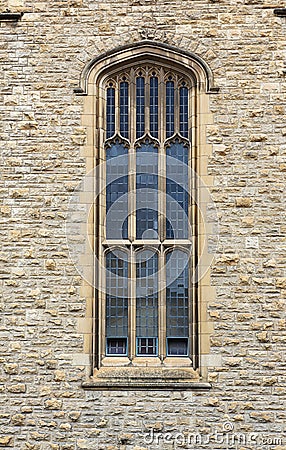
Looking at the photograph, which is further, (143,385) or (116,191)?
(116,191)

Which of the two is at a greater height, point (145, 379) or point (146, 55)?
point (146, 55)

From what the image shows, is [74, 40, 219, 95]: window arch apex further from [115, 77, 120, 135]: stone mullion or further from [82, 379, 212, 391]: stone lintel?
[82, 379, 212, 391]: stone lintel

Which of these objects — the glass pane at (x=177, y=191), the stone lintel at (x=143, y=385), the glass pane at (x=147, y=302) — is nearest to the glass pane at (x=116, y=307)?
the glass pane at (x=147, y=302)

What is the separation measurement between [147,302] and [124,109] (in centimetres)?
271

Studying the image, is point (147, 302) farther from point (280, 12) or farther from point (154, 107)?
point (280, 12)

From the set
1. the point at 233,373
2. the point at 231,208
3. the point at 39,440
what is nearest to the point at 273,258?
the point at 231,208

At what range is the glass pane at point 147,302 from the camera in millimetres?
8930

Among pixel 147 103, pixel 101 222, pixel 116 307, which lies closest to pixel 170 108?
pixel 147 103

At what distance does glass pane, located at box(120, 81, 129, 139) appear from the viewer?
9.30 m

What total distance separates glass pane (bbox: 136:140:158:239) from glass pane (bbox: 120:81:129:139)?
0.33m

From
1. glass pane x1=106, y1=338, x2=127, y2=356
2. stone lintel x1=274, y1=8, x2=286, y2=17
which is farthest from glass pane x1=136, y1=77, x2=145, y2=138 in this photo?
glass pane x1=106, y1=338, x2=127, y2=356

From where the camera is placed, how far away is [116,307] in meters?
8.98

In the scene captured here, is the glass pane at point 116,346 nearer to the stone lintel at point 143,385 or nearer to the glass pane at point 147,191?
the stone lintel at point 143,385

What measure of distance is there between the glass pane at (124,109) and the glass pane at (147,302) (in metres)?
1.74
